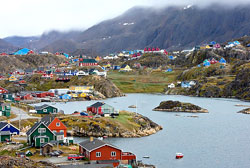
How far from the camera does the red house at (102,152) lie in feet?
155

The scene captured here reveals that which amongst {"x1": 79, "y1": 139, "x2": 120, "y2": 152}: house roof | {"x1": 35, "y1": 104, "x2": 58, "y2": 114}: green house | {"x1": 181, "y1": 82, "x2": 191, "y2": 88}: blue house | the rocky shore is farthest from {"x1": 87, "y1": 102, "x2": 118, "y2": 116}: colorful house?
{"x1": 181, "y1": 82, "x2": 191, "y2": 88}: blue house

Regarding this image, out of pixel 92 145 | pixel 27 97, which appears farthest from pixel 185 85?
pixel 92 145

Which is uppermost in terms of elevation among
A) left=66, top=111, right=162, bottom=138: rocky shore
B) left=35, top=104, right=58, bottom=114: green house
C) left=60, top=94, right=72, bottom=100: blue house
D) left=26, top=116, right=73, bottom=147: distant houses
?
left=26, top=116, right=73, bottom=147: distant houses

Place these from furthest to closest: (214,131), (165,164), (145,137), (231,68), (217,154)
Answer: (231,68), (214,131), (145,137), (217,154), (165,164)

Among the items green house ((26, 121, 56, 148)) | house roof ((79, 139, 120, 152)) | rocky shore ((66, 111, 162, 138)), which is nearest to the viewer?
house roof ((79, 139, 120, 152))

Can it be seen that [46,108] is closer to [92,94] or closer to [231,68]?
[92,94]

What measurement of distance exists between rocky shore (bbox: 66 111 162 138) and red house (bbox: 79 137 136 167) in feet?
71.1

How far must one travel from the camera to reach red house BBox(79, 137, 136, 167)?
47125 millimetres

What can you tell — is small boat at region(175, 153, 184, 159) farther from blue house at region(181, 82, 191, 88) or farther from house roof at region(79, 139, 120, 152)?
blue house at region(181, 82, 191, 88)

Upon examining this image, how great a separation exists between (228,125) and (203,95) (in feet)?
257

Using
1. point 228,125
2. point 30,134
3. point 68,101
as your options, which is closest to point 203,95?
point 68,101

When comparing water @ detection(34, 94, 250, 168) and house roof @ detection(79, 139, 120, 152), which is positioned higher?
house roof @ detection(79, 139, 120, 152)

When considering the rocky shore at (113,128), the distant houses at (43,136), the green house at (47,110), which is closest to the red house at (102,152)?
the distant houses at (43,136)

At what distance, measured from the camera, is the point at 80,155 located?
4881 cm
